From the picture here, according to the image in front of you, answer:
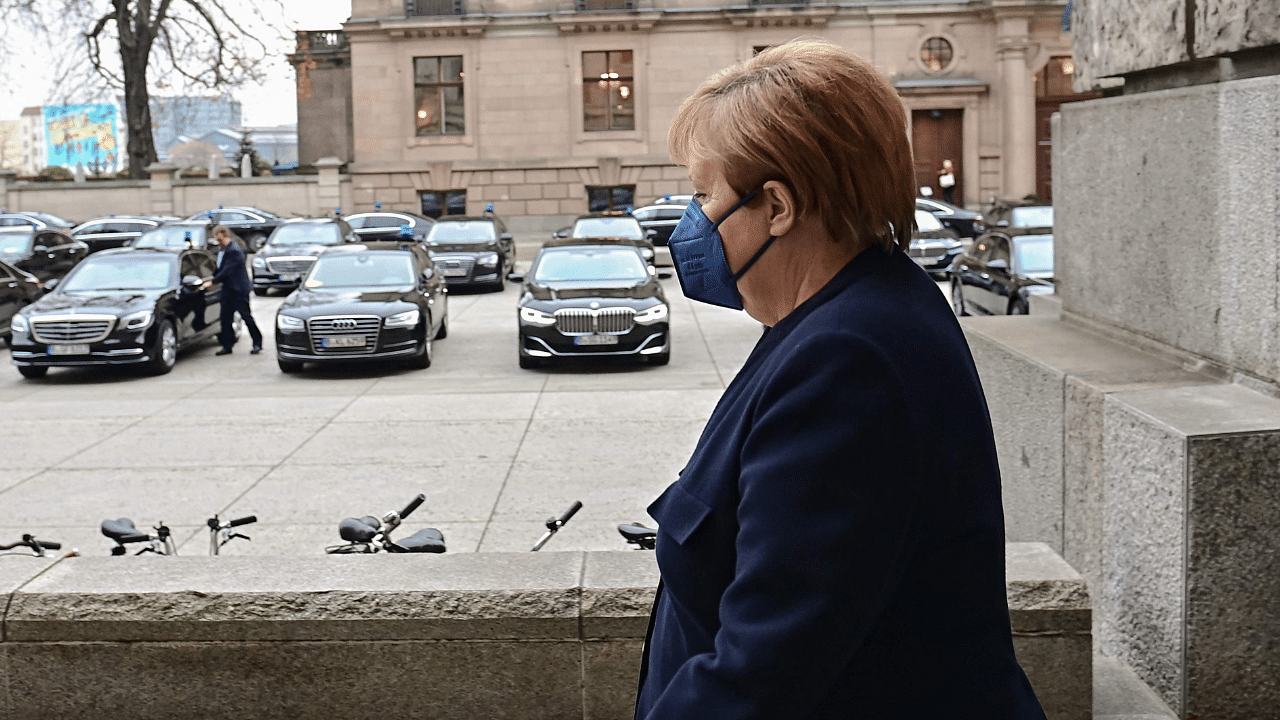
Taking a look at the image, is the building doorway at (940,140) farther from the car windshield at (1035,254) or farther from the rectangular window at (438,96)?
the car windshield at (1035,254)

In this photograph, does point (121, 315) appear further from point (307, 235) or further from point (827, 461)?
point (827, 461)

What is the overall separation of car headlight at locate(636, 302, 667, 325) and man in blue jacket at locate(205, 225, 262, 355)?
6089 mm

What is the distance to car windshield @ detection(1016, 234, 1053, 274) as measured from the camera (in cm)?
1730

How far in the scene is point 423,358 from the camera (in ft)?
56.6

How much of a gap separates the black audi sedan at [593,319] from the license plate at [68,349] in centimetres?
542

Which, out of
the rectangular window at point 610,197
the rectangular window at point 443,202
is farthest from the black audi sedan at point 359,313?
the rectangular window at point 443,202

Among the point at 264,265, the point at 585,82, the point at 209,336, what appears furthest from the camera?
the point at 585,82

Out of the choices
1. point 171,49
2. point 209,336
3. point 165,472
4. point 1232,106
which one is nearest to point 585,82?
point 171,49

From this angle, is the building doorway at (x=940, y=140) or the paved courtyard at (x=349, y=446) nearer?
the paved courtyard at (x=349, y=446)

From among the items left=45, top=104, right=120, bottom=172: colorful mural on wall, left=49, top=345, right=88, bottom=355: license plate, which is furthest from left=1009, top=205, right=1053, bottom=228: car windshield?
left=45, top=104, right=120, bottom=172: colorful mural on wall

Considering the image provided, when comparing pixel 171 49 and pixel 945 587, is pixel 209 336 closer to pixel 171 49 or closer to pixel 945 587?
pixel 945 587

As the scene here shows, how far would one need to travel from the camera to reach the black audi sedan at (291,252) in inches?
1120

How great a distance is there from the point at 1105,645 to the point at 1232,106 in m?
1.67

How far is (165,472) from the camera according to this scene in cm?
1072
